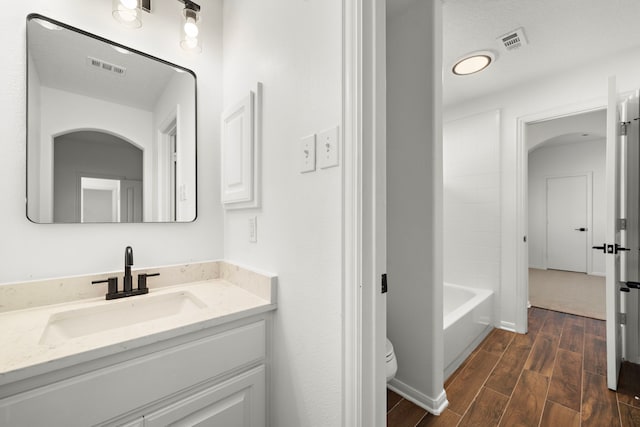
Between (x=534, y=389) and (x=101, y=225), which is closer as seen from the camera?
(x=101, y=225)

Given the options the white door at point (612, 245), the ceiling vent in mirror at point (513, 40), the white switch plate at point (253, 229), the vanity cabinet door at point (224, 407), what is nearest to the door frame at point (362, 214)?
the vanity cabinet door at point (224, 407)

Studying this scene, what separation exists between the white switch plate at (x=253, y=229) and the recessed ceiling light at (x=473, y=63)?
2174mm

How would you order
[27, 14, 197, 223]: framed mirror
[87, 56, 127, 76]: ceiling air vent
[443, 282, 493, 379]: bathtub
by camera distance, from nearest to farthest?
[27, 14, 197, 223]: framed mirror < [87, 56, 127, 76]: ceiling air vent < [443, 282, 493, 379]: bathtub

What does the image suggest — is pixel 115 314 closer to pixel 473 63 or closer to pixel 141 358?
pixel 141 358

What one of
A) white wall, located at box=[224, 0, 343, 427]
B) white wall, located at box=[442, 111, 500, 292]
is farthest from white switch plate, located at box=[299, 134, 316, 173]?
white wall, located at box=[442, 111, 500, 292]

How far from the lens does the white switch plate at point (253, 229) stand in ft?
4.18

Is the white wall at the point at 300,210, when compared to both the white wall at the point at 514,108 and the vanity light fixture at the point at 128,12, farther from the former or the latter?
Answer: the white wall at the point at 514,108

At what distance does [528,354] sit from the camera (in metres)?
2.13

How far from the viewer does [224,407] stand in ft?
3.20

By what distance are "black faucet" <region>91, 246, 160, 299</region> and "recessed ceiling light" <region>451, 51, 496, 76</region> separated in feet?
8.90

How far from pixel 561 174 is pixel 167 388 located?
283 inches

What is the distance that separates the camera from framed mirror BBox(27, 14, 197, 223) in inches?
43.2

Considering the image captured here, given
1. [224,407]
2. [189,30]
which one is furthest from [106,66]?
[224,407]

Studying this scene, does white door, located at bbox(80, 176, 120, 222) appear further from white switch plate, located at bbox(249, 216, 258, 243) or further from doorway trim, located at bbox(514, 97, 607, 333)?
doorway trim, located at bbox(514, 97, 607, 333)
